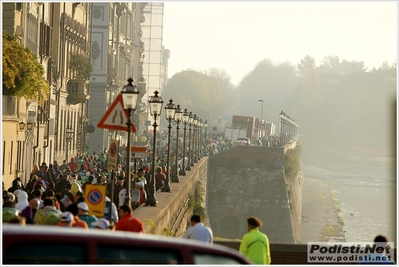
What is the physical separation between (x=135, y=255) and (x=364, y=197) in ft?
353

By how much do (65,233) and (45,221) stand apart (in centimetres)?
687

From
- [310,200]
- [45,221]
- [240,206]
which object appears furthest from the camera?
[310,200]

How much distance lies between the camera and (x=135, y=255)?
20.8 feet

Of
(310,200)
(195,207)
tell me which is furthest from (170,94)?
(195,207)

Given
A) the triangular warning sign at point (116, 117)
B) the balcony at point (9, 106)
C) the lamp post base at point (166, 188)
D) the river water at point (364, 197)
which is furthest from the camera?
the river water at point (364, 197)

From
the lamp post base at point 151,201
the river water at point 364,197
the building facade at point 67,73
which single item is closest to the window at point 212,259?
the building facade at point 67,73

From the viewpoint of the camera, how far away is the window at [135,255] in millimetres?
6234

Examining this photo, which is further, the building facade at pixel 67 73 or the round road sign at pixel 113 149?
the building facade at pixel 67 73

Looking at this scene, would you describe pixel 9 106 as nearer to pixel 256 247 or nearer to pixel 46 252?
pixel 256 247

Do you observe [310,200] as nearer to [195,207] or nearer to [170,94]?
[195,207]

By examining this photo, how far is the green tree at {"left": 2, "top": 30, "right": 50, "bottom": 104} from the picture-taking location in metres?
29.8

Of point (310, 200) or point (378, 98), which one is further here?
point (378, 98)

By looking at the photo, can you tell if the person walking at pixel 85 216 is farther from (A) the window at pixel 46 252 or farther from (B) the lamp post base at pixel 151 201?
(B) the lamp post base at pixel 151 201

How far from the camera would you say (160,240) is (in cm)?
643
